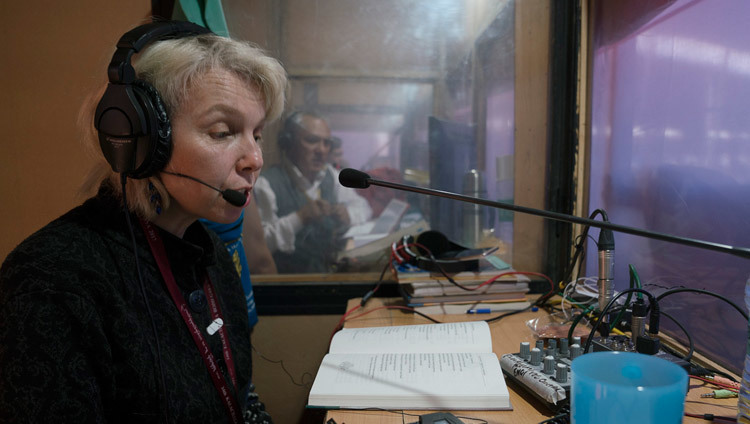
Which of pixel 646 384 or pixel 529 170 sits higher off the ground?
pixel 529 170

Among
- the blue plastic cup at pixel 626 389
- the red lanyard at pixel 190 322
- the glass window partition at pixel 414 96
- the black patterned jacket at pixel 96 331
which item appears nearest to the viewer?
the blue plastic cup at pixel 626 389

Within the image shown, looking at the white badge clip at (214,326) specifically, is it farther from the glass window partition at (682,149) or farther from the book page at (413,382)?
the glass window partition at (682,149)

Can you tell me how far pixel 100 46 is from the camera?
1.54m

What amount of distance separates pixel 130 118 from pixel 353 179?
0.40 m

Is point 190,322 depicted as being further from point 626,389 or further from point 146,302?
point 626,389

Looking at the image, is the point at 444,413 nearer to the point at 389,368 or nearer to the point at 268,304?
the point at 389,368

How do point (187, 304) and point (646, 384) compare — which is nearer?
point (646, 384)

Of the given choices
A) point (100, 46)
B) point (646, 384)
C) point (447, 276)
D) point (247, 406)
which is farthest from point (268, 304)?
point (646, 384)

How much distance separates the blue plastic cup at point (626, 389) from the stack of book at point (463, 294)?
0.80m

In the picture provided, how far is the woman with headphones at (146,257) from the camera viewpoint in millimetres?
702

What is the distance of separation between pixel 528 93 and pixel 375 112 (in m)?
0.53

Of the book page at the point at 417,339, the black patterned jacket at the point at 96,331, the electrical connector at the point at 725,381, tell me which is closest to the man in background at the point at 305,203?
the book page at the point at 417,339

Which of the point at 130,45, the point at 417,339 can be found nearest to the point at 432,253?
the point at 417,339

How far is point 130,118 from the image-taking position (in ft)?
2.63
